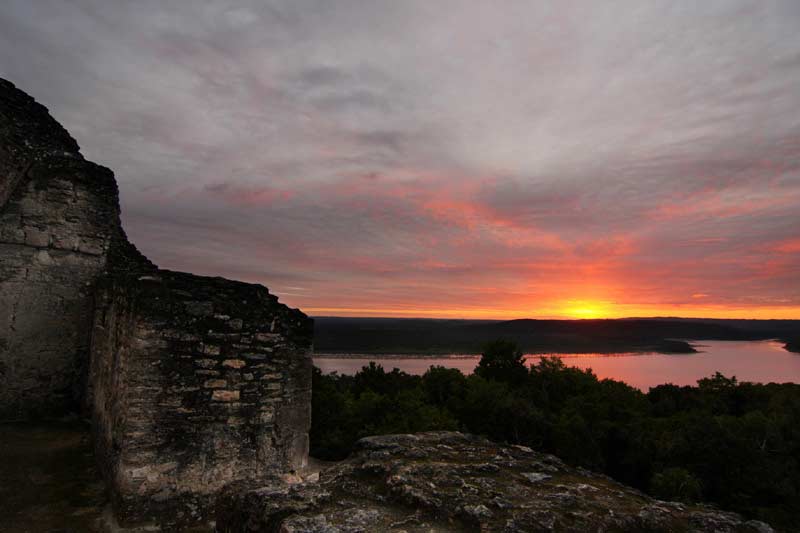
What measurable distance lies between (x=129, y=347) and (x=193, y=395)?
90 cm

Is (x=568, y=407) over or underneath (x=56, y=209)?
underneath

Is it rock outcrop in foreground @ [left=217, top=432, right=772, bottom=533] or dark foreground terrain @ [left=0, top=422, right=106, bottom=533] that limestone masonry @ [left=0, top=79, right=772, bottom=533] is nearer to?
rock outcrop in foreground @ [left=217, top=432, right=772, bottom=533]

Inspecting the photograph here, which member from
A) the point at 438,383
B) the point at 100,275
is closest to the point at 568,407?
the point at 438,383

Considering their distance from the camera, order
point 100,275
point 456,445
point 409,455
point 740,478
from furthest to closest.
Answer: point 740,478, point 100,275, point 456,445, point 409,455

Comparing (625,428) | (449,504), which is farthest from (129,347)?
(625,428)

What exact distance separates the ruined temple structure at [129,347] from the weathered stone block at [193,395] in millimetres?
13

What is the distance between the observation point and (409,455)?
3188mm

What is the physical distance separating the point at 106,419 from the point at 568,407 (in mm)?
31671

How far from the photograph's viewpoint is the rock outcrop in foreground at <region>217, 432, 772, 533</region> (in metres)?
2.23

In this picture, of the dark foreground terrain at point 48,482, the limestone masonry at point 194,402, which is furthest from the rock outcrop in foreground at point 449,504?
the dark foreground terrain at point 48,482

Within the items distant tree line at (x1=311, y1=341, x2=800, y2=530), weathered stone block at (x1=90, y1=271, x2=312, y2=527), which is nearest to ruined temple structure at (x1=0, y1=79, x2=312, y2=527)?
weathered stone block at (x1=90, y1=271, x2=312, y2=527)

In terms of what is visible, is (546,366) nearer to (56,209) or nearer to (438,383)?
(438,383)

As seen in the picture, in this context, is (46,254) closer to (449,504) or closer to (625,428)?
(449,504)

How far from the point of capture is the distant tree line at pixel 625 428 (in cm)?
2139
